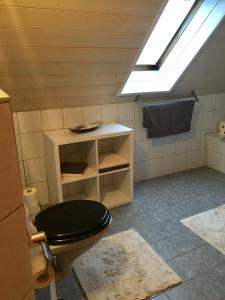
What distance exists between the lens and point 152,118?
8.58 ft

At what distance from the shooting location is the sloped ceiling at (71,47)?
1.42m

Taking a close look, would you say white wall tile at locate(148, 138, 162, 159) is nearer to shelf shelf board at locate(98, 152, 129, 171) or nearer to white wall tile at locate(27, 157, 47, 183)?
shelf shelf board at locate(98, 152, 129, 171)

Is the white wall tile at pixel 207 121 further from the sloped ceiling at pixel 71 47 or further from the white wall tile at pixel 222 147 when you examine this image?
the sloped ceiling at pixel 71 47

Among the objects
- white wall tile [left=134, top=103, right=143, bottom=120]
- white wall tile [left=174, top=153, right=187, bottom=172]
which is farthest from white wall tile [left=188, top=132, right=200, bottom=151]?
white wall tile [left=134, top=103, right=143, bottom=120]

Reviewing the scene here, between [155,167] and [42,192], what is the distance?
1.30 metres

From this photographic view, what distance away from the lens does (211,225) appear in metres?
2.02

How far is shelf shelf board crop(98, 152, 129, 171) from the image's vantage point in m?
2.23

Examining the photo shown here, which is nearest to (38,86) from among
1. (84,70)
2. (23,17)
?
(84,70)

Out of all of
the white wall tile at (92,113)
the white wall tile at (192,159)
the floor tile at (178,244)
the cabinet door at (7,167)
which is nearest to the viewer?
the cabinet door at (7,167)

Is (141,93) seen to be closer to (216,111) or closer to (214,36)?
(214,36)

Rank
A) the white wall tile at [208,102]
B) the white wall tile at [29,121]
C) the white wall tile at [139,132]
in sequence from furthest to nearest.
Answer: the white wall tile at [208,102] → the white wall tile at [139,132] → the white wall tile at [29,121]

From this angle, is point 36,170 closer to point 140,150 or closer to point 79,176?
point 79,176

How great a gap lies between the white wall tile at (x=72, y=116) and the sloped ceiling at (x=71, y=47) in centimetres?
6

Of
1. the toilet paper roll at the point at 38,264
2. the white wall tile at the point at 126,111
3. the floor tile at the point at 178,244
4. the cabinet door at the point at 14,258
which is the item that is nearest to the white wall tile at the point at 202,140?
the white wall tile at the point at 126,111
